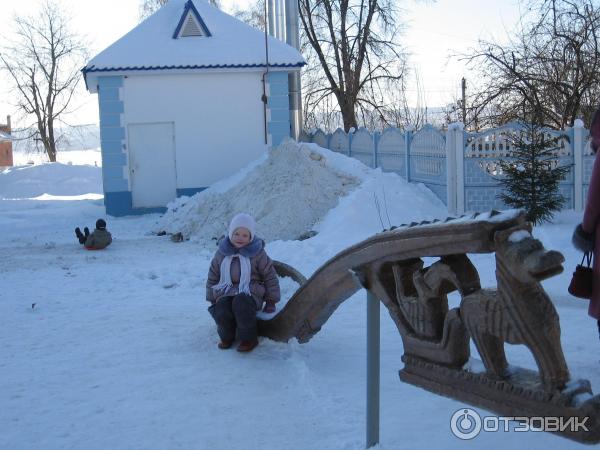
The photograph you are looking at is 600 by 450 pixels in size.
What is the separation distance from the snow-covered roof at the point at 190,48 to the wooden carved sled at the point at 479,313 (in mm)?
14975

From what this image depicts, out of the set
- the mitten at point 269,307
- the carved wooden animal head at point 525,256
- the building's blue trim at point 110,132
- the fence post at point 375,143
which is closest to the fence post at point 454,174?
the fence post at point 375,143

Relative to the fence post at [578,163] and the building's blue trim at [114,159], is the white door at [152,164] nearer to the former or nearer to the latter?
the building's blue trim at [114,159]

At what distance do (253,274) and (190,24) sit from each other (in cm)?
1459

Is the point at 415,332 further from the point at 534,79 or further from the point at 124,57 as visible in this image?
the point at 124,57

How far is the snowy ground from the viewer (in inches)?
164

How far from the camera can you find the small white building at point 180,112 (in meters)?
18.2

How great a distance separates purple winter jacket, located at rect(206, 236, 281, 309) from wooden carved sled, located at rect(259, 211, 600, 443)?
2.10 metres

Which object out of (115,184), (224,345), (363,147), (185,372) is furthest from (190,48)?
(185,372)

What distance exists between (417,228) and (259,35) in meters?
16.9

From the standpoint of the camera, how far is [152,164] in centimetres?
1836

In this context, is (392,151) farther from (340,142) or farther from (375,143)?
(340,142)

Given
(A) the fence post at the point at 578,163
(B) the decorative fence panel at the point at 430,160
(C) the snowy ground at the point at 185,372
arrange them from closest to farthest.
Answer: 1. (C) the snowy ground at the point at 185,372
2. (A) the fence post at the point at 578,163
3. (B) the decorative fence panel at the point at 430,160

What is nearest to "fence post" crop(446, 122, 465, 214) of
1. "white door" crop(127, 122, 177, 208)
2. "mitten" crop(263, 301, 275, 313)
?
"mitten" crop(263, 301, 275, 313)

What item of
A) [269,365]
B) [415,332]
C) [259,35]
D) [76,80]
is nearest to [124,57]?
[259,35]
